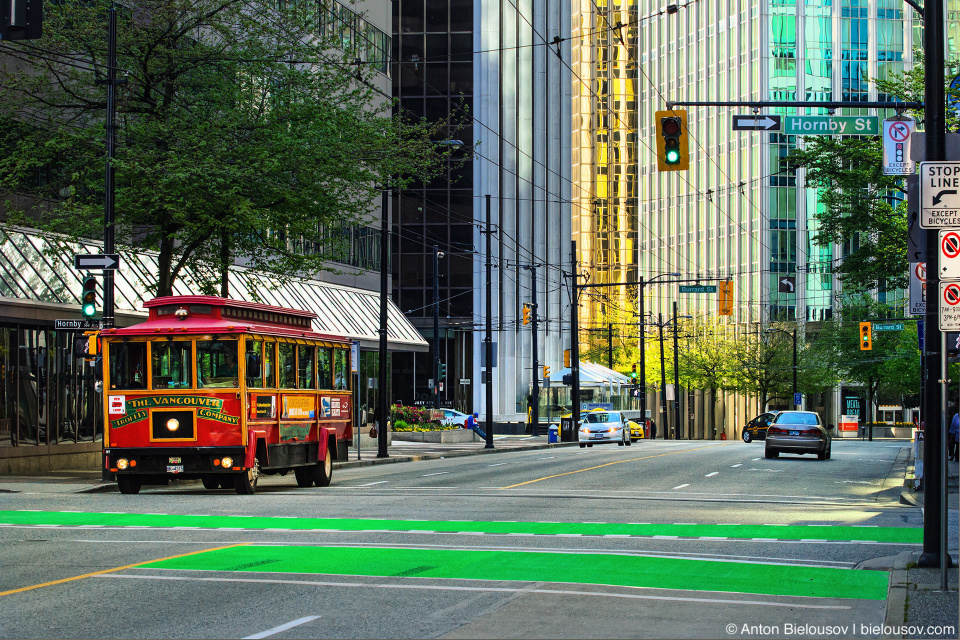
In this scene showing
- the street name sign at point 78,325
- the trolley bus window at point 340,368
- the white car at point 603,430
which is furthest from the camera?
the white car at point 603,430

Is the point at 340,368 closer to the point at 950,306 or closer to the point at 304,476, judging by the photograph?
the point at 304,476

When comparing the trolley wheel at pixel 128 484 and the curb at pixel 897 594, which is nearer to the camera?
the curb at pixel 897 594

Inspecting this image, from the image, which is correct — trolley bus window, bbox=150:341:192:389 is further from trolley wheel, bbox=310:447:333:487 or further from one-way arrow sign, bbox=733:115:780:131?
one-way arrow sign, bbox=733:115:780:131

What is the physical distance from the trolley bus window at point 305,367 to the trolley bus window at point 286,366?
27cm

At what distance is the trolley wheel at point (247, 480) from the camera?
70.4 ft

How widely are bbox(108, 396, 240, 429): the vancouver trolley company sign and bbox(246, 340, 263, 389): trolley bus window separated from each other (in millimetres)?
684

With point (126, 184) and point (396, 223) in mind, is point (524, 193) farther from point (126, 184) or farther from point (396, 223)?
point (126, 184)

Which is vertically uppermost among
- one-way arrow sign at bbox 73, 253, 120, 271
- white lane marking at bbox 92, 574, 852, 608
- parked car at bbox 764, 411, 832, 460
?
one-way arrow sign at bbox 73, 253, 120, 271

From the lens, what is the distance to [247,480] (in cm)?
2150

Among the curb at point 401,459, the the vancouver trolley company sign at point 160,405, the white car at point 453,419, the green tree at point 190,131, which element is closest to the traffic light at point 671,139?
the green tree at point 190,131

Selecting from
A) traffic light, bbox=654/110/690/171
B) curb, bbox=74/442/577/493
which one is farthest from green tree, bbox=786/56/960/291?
curb, bbox=74/442/577/493

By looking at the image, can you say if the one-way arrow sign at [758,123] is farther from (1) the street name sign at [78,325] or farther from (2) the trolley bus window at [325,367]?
(1) the street name sign at [78,325]

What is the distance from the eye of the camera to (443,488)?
23.7 meters

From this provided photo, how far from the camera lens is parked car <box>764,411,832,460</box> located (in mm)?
37125
